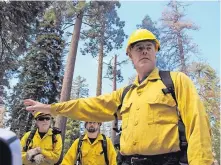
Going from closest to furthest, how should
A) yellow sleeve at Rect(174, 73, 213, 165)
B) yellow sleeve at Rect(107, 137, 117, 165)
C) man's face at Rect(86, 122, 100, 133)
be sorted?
yellow sleeve at Rect(174, 73, 213, 165) → yellow sleeve at Rect(107, 137, 117, 165) → man's face at Rect(86, 122, 100, 133)

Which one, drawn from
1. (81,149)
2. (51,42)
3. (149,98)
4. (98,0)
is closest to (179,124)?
(149,98)

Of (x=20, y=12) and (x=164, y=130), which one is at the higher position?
(x=20, y=12)

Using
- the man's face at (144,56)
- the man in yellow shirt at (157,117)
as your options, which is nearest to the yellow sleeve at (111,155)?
the man in yellow shirt at (157,117)

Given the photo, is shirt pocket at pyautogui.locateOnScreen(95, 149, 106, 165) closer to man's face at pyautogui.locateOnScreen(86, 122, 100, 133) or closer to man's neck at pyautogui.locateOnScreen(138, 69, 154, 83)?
man's face at pyautogui.locateOnScreen(86, 122, 100, 133)

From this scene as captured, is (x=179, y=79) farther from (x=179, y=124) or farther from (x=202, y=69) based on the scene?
(x=202, y=69)

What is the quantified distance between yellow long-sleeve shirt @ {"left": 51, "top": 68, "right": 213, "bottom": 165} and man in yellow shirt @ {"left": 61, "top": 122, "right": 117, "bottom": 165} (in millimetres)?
3297

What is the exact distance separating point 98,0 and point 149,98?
16.0 m

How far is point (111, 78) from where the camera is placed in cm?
2948

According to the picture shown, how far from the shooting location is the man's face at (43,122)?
20.5 feet

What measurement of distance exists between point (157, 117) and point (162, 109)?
9 centimetres

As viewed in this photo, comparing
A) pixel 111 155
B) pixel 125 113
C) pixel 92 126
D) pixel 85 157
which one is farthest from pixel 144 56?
pixel 92 126

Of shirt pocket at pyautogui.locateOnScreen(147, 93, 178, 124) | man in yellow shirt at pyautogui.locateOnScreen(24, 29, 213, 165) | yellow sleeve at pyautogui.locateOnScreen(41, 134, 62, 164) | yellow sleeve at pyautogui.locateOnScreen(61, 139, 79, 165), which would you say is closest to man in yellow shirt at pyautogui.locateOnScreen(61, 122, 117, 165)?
yellow sleeve at pyautogui.locateOnScreen(61, 139, 79, 165)

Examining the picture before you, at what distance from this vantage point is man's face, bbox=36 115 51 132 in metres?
6.25

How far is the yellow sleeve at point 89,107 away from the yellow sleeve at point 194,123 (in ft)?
2.75
